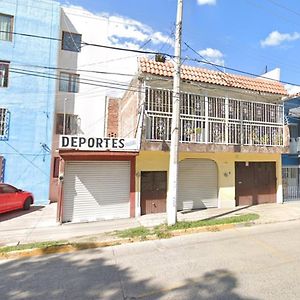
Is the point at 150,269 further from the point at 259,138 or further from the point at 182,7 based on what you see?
A: the point at 259,138

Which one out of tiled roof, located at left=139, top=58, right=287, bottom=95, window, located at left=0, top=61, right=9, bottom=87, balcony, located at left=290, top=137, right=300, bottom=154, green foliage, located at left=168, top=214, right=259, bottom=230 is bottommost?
green foliage, located at left=168, top=214, right=259, bottom=230

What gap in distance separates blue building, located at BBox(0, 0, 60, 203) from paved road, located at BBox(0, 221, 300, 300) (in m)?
9.36

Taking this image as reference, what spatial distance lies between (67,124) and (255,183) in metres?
11.7

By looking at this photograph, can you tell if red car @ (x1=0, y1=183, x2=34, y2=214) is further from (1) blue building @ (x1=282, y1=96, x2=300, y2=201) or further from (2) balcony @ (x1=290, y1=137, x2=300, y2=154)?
(2) balcony @ (x1=290, y1=137, x2=300, y2=154)

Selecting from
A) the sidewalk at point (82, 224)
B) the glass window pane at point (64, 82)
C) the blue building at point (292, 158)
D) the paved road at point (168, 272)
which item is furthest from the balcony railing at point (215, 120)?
the glass window pane at point (64, 82)

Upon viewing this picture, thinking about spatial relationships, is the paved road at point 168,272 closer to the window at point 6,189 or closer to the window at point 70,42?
the window at point 6,189

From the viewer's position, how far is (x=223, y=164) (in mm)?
13141

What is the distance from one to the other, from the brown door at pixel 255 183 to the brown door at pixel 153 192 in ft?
13.1

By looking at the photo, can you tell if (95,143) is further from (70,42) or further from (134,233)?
(70,42)

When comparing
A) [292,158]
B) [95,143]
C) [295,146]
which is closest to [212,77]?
[95,143]

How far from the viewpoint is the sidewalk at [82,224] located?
8828mm

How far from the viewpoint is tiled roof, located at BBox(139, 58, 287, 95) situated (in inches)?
438

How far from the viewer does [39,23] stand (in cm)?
1582

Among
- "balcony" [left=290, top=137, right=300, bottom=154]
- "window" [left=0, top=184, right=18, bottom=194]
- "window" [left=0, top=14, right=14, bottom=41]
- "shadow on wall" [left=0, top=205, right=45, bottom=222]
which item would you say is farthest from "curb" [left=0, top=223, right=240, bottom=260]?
"window" [left=0, top=14, right=14, bottom=41]
